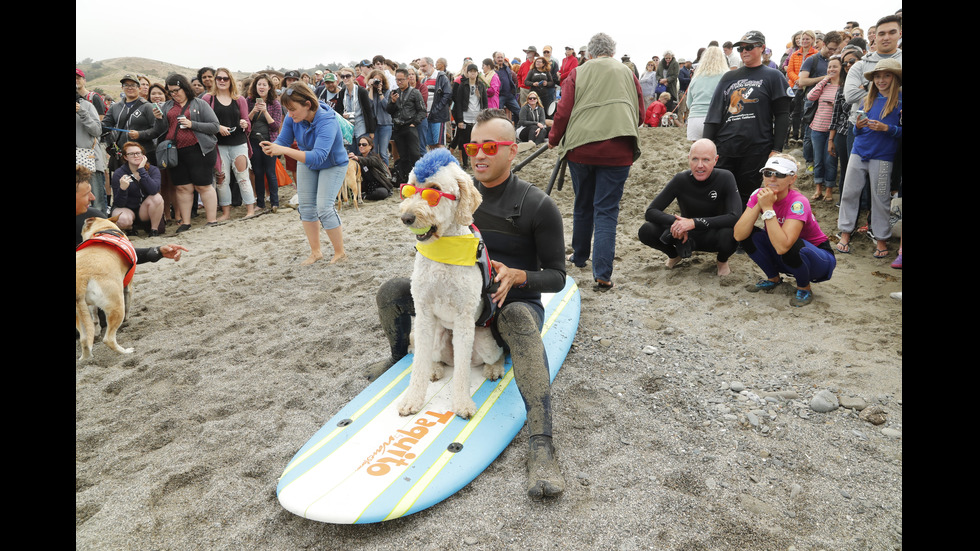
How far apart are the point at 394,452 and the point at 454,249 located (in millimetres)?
980

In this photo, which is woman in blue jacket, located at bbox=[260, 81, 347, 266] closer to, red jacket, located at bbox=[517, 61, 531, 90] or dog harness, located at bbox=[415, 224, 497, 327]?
dog harness, located at bbox=[415, 224, 497, 327]

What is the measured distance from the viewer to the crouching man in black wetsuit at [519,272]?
8.32 ft

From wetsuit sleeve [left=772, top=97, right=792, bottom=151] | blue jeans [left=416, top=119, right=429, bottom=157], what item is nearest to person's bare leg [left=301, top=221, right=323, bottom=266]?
wetsuit sleeve [left=772, top=97, right=792, bottom=151]

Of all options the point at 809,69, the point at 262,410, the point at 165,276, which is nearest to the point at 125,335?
the point at 165,276

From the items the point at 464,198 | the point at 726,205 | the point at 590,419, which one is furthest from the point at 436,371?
the point at 726,205

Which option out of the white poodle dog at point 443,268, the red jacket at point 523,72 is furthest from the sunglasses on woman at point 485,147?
the red jacket at point 523,72

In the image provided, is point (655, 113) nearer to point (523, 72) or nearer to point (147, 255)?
point (523, 72)

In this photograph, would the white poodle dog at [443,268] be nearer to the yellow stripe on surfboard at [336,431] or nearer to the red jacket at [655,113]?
the yellow stripe on surfboard at [336,431]

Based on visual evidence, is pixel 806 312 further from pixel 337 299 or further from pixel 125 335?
pixel 125 335

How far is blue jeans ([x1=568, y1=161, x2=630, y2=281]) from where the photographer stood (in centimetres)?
463

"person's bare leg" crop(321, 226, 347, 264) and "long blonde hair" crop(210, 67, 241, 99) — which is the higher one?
"long blonde hair" crop(210, 67, 241, 99)

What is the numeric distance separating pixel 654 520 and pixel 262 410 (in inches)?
85.8

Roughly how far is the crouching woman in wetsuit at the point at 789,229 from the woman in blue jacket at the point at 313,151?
12.4 feet

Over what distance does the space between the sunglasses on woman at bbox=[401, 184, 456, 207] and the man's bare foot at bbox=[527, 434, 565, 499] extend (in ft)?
3.90
